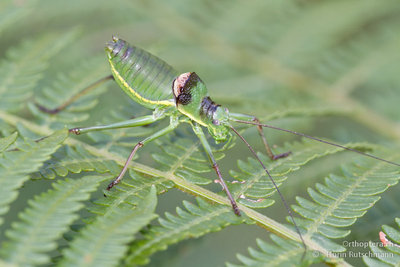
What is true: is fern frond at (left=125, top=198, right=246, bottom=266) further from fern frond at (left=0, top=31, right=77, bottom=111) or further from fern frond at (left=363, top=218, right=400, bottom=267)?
fern frond at (left=0, top=31, right=77, bottom=111)

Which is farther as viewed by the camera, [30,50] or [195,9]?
[195,9]

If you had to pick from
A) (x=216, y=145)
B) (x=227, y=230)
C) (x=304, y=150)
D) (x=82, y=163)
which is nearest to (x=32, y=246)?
(x=82, y=163)

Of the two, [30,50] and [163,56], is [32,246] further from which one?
[163,56]

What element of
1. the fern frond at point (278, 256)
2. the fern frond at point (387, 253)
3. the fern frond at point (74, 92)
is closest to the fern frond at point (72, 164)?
the fern frond at point (74, 92)

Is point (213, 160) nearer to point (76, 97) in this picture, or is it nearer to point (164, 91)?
point (164, 91)

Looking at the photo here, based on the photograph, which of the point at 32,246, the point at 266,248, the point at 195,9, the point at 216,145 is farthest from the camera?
the point at 195,9

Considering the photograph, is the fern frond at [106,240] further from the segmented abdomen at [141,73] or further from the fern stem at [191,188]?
the segmented abdomen at [141,73]

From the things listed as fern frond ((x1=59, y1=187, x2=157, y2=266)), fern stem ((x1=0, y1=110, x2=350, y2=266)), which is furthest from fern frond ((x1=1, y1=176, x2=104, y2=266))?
fern stem ((x1=0, y1=110, x2=350, y2=266))
